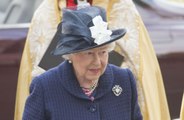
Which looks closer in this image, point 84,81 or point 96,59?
point 96,59

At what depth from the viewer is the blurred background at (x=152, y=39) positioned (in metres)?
3.74

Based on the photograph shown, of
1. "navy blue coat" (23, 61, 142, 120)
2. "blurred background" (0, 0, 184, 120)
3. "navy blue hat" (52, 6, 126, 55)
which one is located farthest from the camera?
"blurred background" (0, 0, 184, 120)

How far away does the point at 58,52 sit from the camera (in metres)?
2.39

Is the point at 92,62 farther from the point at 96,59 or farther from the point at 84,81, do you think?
the point at 84,81

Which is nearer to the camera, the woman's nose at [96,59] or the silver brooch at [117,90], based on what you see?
the woman's nose at [96,59]

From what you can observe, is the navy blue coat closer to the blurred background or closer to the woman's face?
the woman's face

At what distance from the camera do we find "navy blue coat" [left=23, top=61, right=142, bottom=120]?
2455 millimetres

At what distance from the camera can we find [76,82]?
8.18 ft

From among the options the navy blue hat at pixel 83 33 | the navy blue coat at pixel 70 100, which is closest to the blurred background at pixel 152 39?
the navy blue coat at pixel 70 100

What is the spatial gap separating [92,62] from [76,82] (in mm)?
163

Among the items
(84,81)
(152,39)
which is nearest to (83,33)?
(84,81)

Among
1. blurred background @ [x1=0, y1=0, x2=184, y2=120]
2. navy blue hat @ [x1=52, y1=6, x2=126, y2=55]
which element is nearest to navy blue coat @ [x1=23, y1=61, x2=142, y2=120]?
navy blue hat @ [x1=52, y1=6, x2=126, y2=55]

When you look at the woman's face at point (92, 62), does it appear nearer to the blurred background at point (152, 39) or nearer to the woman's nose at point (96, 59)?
the woman's nose at point (96, 59)

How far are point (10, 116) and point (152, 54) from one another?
107 cm
